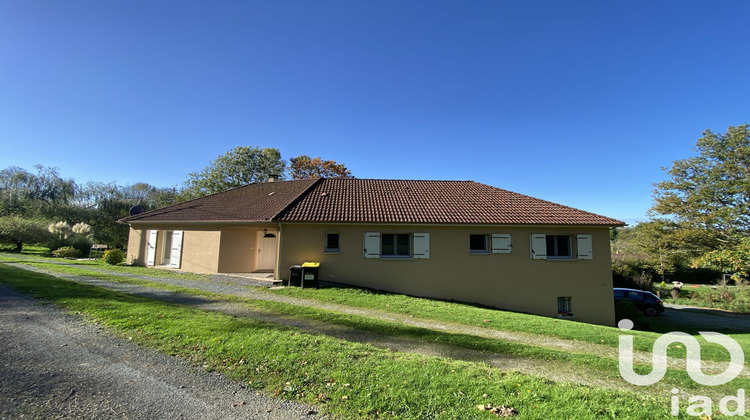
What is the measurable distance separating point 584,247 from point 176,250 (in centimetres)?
1930

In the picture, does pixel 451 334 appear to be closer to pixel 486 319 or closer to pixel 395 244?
pixel 486 319

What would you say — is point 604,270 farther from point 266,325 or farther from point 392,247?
point 266,325

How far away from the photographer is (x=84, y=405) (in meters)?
3.37

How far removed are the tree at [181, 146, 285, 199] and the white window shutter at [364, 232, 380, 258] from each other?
24031 mm

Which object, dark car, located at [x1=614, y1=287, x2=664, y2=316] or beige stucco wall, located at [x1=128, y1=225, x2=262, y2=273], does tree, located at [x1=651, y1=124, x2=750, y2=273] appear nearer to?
dark car, located at [x1=614, y1=287, x2=664, y2=316]

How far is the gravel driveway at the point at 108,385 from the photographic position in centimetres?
329

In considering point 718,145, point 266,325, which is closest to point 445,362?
point 266,325

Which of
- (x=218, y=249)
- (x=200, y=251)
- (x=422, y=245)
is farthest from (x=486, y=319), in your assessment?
(x=200, y=251)

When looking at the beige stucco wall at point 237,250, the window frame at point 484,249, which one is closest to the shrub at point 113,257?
the beige stucco wall at point 237,250

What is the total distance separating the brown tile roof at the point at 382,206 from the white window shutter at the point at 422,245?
668mm

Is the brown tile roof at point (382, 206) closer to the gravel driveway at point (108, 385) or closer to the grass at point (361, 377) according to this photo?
the grass at point (361, 377)

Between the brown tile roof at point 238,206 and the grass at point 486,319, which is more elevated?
the brown tile roof at point 238,206

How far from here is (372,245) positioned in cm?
1338

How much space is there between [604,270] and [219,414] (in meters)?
15.4
